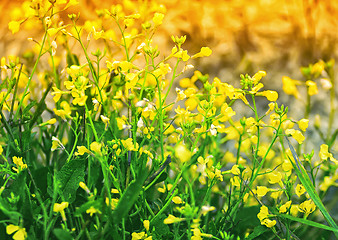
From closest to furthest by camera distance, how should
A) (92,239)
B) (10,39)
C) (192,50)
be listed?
(92,239)
(192,50)
(10,39)

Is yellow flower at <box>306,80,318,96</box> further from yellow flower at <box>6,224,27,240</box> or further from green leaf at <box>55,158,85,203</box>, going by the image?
yellow flower at <box>6,224,27,240</box>

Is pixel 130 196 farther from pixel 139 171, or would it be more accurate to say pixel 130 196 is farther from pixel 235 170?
pixel 235 170

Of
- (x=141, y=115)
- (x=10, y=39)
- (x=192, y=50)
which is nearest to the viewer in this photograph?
(x=141, y=115)

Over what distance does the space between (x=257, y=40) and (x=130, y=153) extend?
86 centimetres

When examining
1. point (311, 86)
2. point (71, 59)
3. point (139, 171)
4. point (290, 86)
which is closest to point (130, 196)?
point (139, 171)

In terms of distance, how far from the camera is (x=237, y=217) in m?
0.85

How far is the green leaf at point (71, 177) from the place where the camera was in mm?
707

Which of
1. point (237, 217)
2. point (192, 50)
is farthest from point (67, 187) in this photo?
point (192, 50)

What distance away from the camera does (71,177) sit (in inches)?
28.0

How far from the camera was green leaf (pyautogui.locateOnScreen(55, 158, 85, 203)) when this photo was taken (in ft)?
2.32

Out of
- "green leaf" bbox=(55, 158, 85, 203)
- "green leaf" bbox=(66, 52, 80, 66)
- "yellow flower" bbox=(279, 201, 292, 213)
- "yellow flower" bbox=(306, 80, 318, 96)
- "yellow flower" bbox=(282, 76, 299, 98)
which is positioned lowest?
"yellow flower" bbox=(282, 76, 299, 98)

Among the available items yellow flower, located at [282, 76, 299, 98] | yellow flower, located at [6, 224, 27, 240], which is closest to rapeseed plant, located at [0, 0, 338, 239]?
yellow flower, located at [6, 224, 27, 240]

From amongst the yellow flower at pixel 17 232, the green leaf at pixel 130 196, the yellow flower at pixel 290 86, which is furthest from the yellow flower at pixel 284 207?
the yellow flower at pixel 290 86

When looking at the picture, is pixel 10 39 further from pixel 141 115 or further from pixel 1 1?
pixel 141 115
